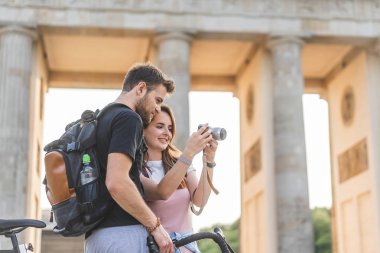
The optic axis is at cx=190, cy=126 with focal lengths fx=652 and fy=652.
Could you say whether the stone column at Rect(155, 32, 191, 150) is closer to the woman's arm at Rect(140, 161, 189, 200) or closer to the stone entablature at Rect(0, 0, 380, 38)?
the stone entablature at Rect(0, 0, 380, 38)

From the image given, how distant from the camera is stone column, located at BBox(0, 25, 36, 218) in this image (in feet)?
86.6

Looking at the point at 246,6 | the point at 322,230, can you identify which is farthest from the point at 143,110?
the point at 322,230

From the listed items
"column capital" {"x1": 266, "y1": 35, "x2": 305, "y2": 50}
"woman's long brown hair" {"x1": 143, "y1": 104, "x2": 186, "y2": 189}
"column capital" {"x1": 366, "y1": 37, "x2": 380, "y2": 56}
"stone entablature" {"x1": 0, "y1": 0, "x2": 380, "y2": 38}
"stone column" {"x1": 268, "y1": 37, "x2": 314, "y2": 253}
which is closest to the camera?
"woman's long brown hair" {"x1": 143, "y1": 104, "x2": 186, "y2": 189}

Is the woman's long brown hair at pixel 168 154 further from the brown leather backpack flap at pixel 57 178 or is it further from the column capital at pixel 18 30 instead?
the column capital at pixel 18 30

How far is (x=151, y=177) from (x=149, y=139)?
312 mm

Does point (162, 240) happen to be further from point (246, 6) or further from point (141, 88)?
point (246, 6)

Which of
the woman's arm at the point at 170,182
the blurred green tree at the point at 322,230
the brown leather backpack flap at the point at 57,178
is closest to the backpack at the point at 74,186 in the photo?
the brown leather backpack flap at the point at 57,178

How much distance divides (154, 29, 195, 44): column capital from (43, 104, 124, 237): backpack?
25.1m

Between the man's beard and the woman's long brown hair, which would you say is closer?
the man's beard

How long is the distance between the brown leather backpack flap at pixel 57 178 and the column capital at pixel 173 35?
25.2m

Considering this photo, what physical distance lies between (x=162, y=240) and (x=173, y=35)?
25353 millimetres

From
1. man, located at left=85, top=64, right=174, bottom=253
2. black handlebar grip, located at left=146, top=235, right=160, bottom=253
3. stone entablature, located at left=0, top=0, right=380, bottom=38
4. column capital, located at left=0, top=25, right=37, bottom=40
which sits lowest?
black handlebar grip, located at left=146, top=235, right=160, bottom=253

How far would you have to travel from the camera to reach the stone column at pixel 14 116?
26.4 meters

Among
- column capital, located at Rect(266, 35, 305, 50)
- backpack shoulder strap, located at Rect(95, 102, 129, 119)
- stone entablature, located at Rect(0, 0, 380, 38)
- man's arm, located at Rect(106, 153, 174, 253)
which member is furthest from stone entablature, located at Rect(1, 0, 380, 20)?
man's arm, located at Rect(106, 153, 174, 253)
